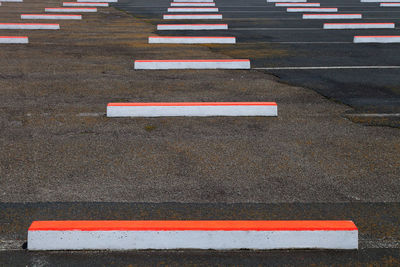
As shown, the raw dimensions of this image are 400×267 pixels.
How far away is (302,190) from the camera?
4.66 m

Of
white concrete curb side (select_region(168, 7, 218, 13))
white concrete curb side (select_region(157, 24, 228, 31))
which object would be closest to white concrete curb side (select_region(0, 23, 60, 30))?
white concrete curb side (select_region(157, 24, 228, 31))

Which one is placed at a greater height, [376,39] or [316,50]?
[376,39]

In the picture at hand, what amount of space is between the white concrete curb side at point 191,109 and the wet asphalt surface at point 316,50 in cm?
142

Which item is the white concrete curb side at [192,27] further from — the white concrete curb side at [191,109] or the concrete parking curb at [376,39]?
the white concrete curb side at [191,109]

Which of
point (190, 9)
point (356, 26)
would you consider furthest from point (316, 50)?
point (190, 9)

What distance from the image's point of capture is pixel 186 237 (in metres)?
3.70

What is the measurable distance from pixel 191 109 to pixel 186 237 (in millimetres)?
3449

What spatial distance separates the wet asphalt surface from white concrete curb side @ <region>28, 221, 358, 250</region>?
3.83 meters

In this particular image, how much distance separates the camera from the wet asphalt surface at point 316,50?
27.0ft

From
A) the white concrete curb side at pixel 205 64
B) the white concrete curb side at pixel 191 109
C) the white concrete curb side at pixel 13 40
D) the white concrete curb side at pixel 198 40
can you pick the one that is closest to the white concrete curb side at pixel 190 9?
the white concrete curb side at pixel 198 40

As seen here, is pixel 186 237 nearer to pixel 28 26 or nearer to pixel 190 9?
pixel 28 26

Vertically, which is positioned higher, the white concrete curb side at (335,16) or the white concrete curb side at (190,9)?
the white concrete curb side at (190,9)

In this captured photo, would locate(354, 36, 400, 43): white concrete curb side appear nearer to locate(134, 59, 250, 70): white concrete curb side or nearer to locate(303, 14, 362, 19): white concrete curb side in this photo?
locate(134, 59, 250, 70): white concrete curb side

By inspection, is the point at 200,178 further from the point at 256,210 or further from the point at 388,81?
the point at 388,81
